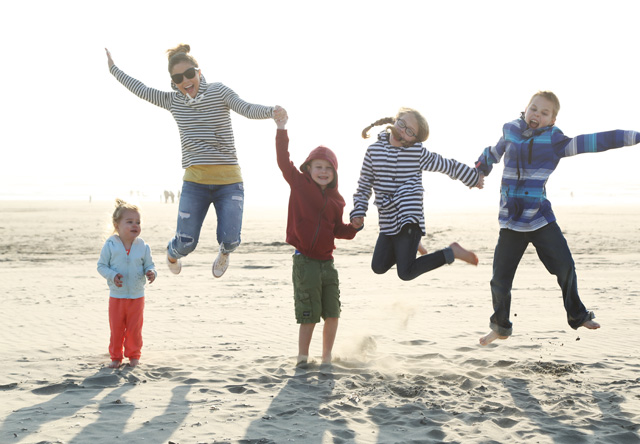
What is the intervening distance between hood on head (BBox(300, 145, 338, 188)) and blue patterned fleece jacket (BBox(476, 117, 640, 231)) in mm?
1559

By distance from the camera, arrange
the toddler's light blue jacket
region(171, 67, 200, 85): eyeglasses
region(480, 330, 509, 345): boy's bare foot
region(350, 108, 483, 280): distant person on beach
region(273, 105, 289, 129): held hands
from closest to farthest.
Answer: region(273, 105, 289, 129): held hands < region(350, 108, 483, 280): distant person on beach < region(171, 67, 200, 85): eyeglasses < region(480, 330, 509, 345): boy's bare foot < the toddler's light blue jacket

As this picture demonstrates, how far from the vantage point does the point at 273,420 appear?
16.5ft

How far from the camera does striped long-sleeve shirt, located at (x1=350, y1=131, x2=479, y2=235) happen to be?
5.94 metres

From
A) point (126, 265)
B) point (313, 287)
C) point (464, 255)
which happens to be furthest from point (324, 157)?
point (126, 265)

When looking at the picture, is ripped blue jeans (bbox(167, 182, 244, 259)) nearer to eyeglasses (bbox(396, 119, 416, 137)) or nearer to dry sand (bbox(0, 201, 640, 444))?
dry sand (bbox(0, 201, 640, 444))

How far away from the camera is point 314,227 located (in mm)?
6223

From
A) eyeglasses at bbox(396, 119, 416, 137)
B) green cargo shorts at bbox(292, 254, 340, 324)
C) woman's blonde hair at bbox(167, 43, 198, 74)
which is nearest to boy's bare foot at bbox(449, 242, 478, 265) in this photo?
eyeglasses at bbox(396, 119, 416, 137)

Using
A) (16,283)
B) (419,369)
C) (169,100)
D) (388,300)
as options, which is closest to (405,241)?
(419,369)

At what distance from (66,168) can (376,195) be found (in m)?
92.8

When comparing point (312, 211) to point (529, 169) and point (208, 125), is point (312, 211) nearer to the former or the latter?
point (208, 125)

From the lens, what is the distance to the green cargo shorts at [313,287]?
6301mm

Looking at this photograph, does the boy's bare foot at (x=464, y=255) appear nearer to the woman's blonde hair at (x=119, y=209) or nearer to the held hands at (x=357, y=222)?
the held hands at (x=357, y=222)

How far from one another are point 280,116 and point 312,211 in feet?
3.10

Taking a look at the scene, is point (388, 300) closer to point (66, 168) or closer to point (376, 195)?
point (376, 195)
